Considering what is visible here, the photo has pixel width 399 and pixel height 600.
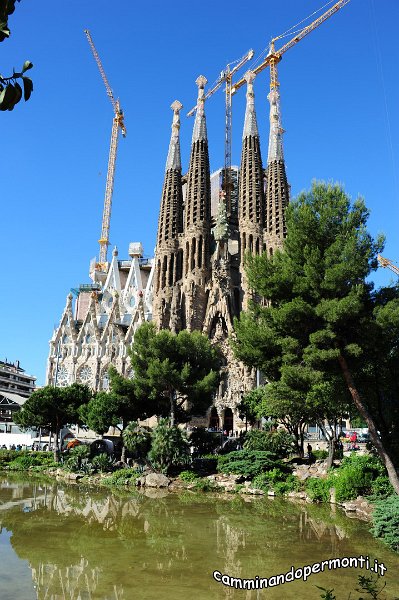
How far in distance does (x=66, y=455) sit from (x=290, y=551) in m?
27.8

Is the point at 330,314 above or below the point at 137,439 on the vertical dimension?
above

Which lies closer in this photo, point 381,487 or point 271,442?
point 381,487

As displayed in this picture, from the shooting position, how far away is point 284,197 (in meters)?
53.3

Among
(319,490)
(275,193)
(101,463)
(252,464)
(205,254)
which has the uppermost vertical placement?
(275,193)

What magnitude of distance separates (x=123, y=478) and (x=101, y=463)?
3793 mm

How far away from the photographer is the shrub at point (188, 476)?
2702 cm

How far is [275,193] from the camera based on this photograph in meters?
53.4

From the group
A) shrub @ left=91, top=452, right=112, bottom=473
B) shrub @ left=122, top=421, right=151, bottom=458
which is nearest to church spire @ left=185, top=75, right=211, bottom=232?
shrub @ left=91, top=452, right=112, bottom=473

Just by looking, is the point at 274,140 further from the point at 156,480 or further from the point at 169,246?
the point at 156,480

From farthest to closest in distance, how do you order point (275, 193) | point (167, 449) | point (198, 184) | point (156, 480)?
point (198, 184) < point (275, 193) < point (167, 449) < point (156, 480)

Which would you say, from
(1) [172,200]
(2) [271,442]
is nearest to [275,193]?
(1) [172,200]

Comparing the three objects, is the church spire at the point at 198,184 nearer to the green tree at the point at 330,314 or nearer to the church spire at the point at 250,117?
the church spire at the point at 250,117

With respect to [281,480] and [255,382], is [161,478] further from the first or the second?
[255,382]

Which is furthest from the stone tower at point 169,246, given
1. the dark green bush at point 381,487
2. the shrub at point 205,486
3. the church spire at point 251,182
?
the dark green bush at point 381,487
